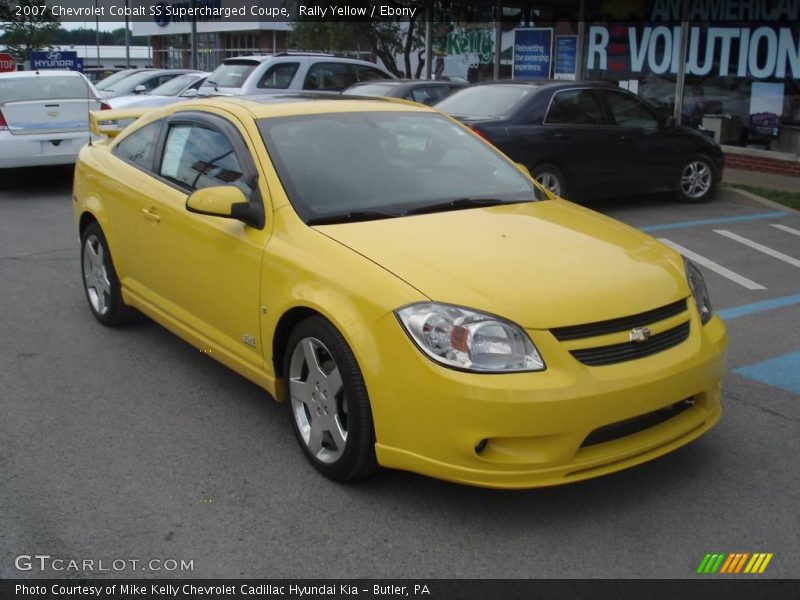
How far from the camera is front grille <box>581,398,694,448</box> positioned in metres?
3.50

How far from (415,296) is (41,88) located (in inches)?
408

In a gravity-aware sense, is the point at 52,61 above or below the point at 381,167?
above

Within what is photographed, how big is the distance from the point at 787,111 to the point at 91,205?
11258 mm

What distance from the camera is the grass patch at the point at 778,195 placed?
11203mm

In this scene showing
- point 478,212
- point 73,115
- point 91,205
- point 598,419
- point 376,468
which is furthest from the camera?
point 73,115

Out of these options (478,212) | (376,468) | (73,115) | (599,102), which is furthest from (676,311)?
(73,115)

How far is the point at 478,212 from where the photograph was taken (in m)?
4.46

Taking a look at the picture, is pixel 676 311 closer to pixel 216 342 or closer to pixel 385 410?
pixel 385 410

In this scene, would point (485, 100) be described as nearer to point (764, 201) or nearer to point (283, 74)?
point (764, 201)

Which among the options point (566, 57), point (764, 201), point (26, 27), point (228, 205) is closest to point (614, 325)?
point (228, 205)

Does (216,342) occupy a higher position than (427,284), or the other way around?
(427,284)

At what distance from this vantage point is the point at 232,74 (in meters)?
14.3

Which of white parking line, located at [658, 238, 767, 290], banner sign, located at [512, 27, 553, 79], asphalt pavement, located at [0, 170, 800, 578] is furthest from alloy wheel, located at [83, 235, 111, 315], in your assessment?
banner sign, located at [512, 27, 553, 79]

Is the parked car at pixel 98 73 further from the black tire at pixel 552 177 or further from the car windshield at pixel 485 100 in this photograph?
the black tire at pixel 552 177
